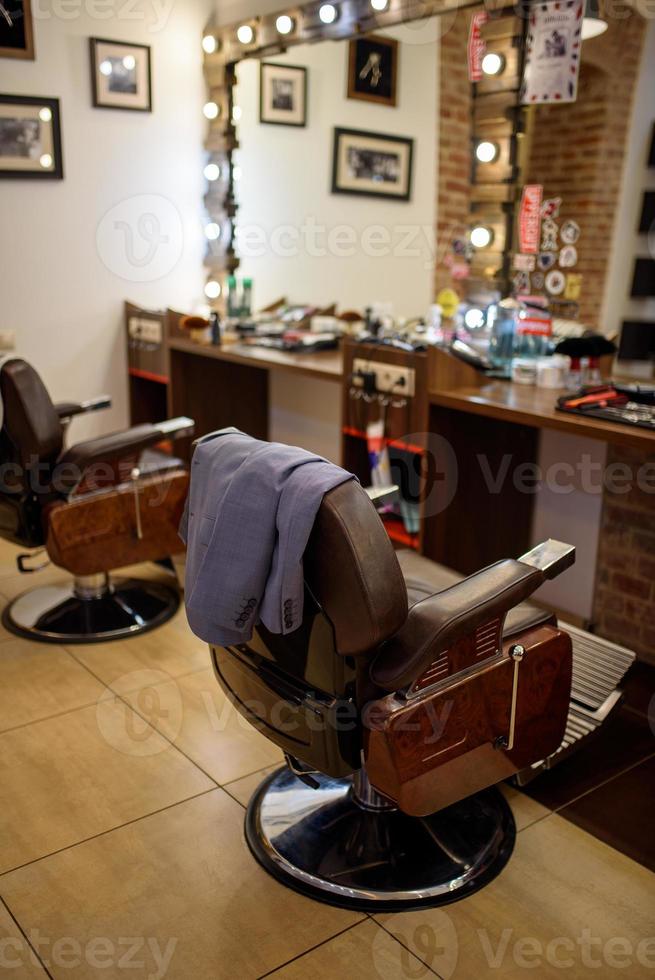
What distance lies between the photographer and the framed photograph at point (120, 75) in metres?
4.16

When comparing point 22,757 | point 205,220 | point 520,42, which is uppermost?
point 520,42

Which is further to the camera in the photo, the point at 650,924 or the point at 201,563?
the point at 650,924

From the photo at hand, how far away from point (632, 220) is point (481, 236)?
10.1ft

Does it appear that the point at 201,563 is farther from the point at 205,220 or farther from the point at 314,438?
A: the point at 205,220

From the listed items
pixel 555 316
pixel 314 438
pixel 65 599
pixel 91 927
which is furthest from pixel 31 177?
pixel 91 927

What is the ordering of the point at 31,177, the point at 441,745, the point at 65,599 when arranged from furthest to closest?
the point at 31,177, the point at 65,599, the point at 441,745

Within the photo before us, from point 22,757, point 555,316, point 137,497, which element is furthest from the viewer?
point 555,316

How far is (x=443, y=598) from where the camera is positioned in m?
1.67

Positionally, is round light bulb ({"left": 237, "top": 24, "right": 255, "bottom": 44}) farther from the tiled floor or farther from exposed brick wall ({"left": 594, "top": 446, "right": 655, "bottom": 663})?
the tiled floor

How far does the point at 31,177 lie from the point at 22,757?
2809 millimetres

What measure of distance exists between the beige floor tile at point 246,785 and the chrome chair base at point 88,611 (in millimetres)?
964
